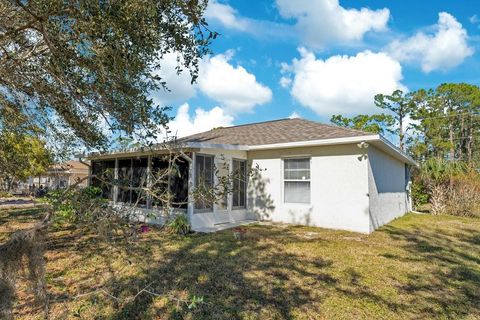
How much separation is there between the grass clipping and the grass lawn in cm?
42

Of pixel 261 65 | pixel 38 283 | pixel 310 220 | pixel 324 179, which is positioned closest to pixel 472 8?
pixel 261 65

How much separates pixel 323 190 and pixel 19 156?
8.75 m

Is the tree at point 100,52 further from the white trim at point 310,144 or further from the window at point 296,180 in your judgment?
the window at point 296,180

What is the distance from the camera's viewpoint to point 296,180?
419 inches

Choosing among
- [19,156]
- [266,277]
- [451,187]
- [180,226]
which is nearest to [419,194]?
[451,187]

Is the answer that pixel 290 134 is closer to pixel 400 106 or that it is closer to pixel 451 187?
pixel 451 187

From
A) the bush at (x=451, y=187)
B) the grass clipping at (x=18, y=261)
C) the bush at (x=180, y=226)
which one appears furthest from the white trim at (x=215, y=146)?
the bush at (x=451, y=187)

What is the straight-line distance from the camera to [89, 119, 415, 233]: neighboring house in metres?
9.30

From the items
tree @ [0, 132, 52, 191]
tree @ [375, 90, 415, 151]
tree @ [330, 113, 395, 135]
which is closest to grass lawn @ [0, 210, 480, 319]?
tree @ [0, 132, 52, 191]

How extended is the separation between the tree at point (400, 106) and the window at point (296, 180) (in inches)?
1135

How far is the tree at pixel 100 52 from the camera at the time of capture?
9.91 feet

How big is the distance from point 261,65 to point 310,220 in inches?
347

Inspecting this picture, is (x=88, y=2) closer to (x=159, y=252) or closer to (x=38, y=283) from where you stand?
(x=38, y=283)

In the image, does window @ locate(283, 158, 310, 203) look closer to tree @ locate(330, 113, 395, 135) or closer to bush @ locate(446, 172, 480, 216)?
bush @ locate(446, 172, 480, 216)
